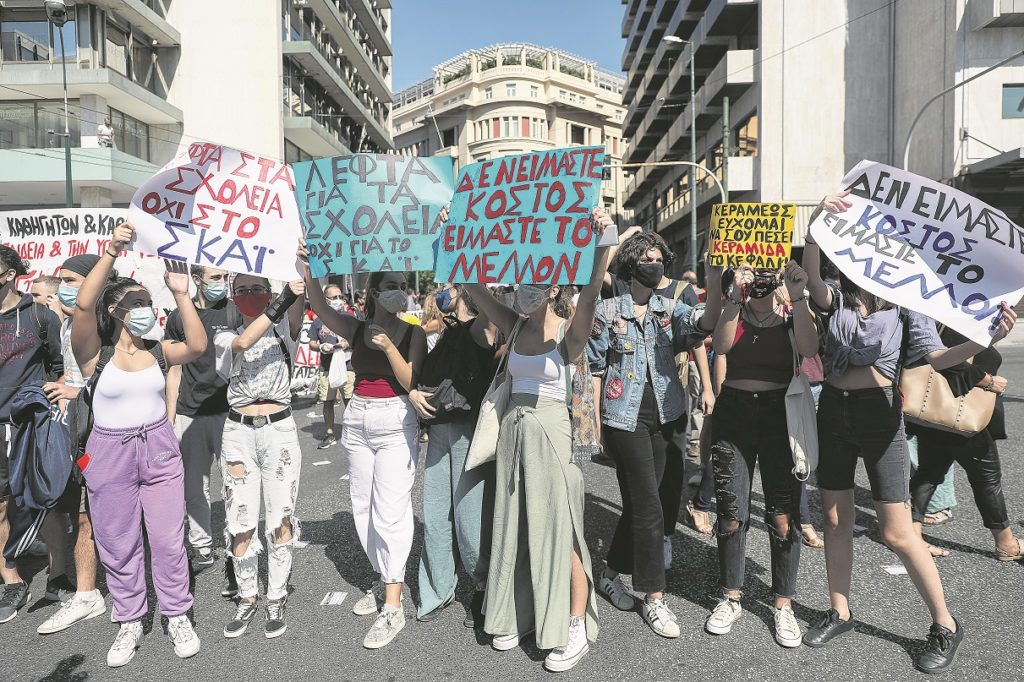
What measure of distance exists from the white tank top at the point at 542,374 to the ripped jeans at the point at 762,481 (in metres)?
0.97

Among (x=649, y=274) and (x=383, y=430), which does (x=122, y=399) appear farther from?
(x=649, y=274)

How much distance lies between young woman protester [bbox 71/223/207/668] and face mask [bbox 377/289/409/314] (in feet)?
3.17

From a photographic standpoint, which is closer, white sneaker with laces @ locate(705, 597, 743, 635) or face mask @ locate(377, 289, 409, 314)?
white sneaker with laces @ locate(705, 597, 743, 635)

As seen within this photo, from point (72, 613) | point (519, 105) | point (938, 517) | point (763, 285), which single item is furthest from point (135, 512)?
point (519, 105)

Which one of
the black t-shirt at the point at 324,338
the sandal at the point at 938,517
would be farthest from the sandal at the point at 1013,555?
the black t-shirt at the point at 324,338

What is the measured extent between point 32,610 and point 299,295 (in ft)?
8.13

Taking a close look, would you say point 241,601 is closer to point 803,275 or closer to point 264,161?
point 264,161

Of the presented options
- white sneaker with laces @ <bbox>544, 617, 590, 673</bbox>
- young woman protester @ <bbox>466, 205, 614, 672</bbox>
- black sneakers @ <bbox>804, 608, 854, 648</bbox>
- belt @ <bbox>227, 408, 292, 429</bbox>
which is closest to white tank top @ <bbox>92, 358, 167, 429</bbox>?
belt @ <bbox>227, 408, 292, 429</bbox>

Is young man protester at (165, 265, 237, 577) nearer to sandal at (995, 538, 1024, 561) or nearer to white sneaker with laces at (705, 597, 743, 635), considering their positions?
white sneaker with laces at (705, 597, 743, 635)

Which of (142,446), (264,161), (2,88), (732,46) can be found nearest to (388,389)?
(142,446)

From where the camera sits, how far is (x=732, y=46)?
30.2m

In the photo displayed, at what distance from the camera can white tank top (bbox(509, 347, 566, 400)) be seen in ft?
12.0

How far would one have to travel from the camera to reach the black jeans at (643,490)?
383cm

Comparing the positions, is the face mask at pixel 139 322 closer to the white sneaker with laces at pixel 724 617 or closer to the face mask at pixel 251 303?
the face mask at pixel 251 303
